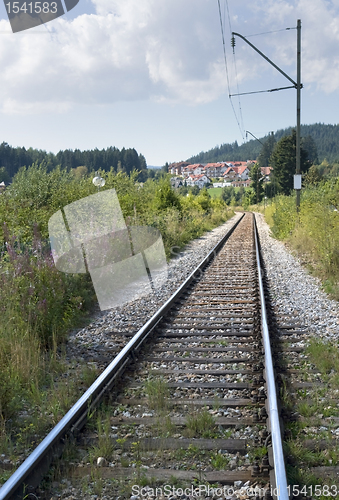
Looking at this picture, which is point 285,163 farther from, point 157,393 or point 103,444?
point 103,444

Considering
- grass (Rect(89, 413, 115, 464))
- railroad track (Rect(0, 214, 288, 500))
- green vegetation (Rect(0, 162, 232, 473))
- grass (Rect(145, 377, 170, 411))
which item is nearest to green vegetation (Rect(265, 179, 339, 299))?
railroad track (Rect(0, 214, 288, 500))

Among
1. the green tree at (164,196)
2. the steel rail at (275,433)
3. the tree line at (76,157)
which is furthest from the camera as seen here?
the tree line at (76,157)

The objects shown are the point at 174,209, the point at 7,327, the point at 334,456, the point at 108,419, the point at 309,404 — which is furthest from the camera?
the point at 174,209

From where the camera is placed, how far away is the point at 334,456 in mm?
2930

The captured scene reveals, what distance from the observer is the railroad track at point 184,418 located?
2748mm

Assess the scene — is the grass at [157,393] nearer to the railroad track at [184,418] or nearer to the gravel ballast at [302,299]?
the railroad track at [184,418]

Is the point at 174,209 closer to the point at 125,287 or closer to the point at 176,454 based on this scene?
the point at 125,287

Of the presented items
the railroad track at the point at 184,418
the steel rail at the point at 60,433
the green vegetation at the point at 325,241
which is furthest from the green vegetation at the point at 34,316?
the green vegetation at the point at 325,241

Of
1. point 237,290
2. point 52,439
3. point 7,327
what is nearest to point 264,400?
point 52,439

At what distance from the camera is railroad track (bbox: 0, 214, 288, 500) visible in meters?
2.75

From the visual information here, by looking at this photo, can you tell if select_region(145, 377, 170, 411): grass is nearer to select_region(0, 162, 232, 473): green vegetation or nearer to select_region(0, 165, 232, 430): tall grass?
select_region(0, 162, 232, 473): green vegetation

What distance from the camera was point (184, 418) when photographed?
351 centimetres

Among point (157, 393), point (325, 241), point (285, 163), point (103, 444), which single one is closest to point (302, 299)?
point (325, 241)

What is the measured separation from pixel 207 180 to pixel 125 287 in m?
186
